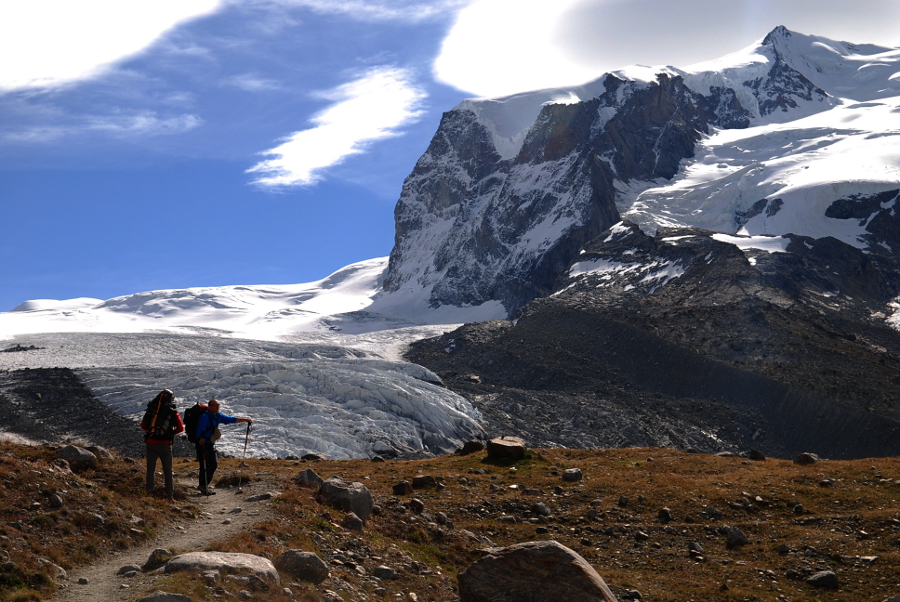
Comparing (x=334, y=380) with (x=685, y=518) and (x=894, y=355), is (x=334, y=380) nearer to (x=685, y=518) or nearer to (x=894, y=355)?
(x=685, y=518)

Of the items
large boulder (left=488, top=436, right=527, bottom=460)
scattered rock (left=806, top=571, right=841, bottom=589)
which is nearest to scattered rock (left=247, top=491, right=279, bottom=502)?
scattered rock (left=806, top=571, right=841, bottom=589)

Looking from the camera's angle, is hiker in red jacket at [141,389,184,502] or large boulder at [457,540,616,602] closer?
large boulder at [457,540,616,602]

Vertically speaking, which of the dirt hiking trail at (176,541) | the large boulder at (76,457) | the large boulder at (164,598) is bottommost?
the dirt hiking trail at (176,541)

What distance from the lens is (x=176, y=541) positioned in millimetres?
14430

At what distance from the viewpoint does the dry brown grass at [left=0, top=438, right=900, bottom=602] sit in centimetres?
1441

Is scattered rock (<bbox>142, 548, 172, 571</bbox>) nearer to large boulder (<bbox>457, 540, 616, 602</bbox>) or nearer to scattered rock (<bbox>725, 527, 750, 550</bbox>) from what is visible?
large boulder (<bbox>457, 540, 616, 602</bbox>)

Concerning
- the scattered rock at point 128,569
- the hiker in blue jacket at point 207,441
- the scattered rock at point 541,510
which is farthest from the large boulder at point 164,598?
the scattered rock at point 541,510

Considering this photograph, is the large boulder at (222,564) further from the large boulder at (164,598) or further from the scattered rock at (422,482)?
the scattered rock at (422,482)

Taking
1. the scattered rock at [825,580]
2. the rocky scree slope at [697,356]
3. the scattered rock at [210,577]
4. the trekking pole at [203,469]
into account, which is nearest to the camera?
the scattered rock at [210,577]

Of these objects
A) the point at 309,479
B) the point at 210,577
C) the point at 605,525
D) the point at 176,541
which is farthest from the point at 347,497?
the point at 605,525

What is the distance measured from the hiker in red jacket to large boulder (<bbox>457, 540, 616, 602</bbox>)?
7.58 m

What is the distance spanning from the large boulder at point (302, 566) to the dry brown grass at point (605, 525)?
44cm

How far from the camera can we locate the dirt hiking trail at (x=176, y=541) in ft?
37.6

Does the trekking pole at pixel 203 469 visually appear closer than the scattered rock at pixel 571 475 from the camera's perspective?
Yes
